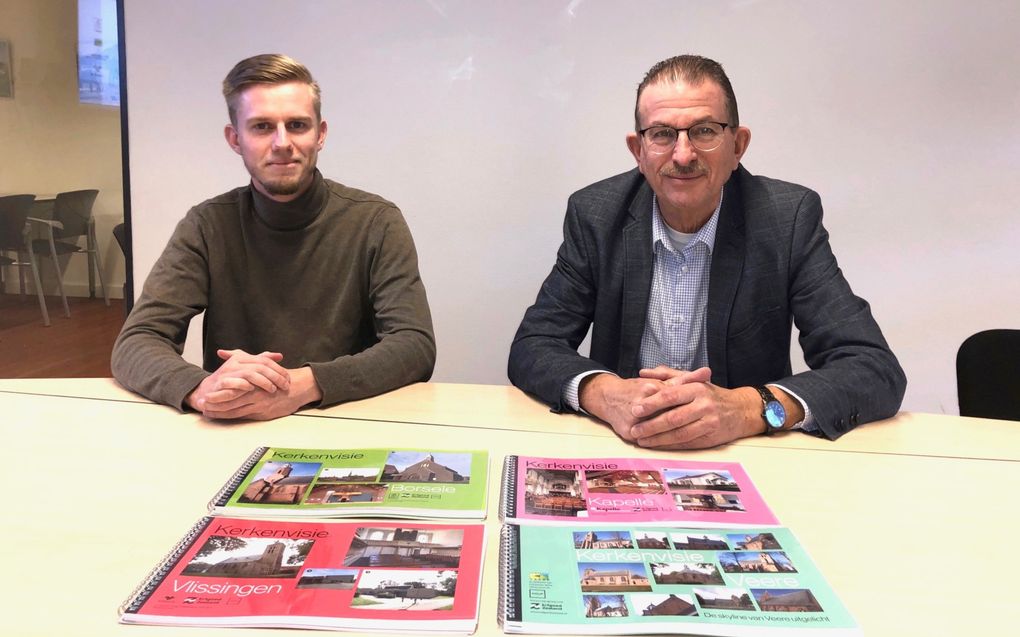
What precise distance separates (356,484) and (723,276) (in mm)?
1025

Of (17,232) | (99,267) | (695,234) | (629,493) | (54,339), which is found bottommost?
(54,339)

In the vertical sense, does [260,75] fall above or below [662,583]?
above

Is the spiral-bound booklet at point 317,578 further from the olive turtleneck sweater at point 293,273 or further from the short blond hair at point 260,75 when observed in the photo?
the short blond hair at point 260,75

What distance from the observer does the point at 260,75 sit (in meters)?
1.84

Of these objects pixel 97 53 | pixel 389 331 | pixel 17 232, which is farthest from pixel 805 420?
pixel 17 232

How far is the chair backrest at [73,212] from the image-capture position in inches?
147

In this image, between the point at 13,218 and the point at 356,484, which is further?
the point at 13,218

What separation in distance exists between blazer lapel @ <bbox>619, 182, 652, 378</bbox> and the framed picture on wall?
3389 millimetres

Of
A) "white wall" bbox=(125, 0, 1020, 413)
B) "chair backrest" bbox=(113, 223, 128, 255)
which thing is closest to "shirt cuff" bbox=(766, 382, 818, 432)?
"white wall" bbox=(125, 0, 1020, 413)

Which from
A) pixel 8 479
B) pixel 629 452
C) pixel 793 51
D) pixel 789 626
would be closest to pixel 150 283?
pixel 8 479

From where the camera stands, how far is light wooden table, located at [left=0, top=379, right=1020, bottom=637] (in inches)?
35.4

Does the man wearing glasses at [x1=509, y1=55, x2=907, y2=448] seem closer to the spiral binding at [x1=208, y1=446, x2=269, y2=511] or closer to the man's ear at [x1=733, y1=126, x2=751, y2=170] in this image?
the man's ear at [x1=733, y1=126, x2=751, y2=170]

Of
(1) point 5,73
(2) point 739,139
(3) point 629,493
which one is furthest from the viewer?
(1) point 5,73

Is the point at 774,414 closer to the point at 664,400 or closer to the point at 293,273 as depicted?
the point at 664,400
